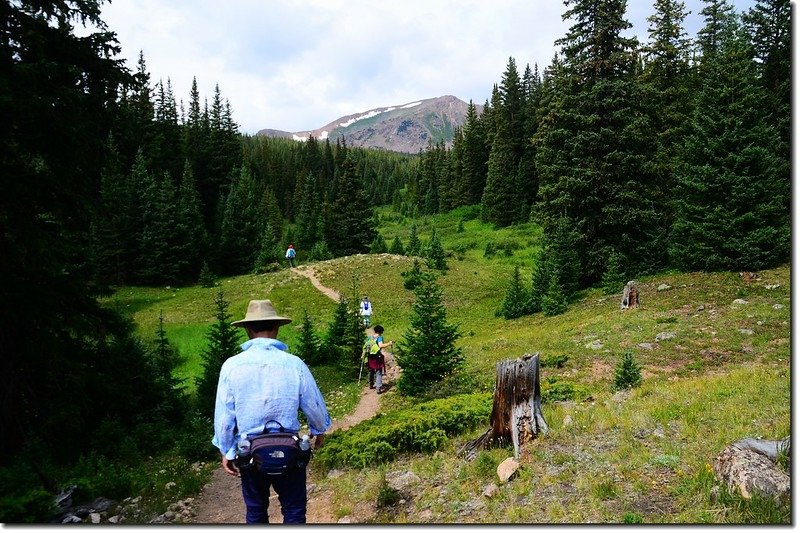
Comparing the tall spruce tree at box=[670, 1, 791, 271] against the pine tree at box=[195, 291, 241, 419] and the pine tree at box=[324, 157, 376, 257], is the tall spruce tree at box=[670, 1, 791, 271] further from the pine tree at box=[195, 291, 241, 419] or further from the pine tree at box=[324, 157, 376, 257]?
the pine tree at box=[324, 157, 376, 257]

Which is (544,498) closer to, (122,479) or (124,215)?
(122,479)

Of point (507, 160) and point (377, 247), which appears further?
point (507, 160)

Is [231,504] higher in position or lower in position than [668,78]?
lower

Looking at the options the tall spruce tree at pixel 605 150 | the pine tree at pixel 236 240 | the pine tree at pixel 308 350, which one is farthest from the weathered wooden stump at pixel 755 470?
the pine tree at pixel 236 240

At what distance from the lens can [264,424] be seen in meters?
4.16

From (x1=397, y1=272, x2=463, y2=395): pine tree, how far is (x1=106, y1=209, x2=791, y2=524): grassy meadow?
0.57 metres

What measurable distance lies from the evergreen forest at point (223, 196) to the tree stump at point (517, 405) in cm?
611

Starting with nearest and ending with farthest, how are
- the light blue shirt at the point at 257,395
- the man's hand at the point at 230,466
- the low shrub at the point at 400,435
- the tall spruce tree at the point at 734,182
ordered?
the light blue shirt at the point at 257,395 < the man's hand at the point at 230,466 < the low shrub at the point at 400,435 < the tall spruce tree at the point at 734,182

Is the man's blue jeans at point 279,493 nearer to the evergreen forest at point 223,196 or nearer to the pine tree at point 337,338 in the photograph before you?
the evergreen forest at point 223,196

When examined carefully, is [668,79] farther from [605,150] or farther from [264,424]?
[264,424]

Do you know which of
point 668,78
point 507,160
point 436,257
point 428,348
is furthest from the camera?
point 507,160

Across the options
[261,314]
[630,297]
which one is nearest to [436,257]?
[630,297]

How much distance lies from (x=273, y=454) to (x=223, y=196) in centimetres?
6141

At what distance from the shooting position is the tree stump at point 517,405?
7.37 m
